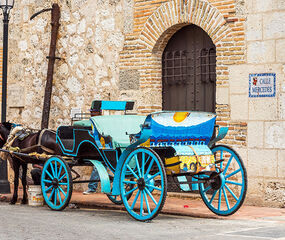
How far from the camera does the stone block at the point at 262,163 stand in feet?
34.1

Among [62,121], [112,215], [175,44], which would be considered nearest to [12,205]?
[112,215]

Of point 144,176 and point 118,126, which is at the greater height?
point 118,126

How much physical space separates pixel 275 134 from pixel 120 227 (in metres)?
3.57

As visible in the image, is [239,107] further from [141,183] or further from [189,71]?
[141,183]

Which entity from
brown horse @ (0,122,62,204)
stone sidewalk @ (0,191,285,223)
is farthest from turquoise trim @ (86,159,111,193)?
brown horse @ (0,122,62,204)

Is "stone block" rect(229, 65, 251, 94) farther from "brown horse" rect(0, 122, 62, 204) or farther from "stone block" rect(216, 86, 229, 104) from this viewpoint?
"brown horse" rect(0, 122, 62, 204)

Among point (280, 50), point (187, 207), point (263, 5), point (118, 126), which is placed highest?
point (263, 5)

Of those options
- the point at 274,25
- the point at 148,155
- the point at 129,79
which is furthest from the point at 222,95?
the point at 148,155

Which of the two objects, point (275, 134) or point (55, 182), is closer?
point (55, 182)

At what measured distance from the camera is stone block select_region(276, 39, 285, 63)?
10.3 m

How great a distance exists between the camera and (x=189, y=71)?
11.8 metres

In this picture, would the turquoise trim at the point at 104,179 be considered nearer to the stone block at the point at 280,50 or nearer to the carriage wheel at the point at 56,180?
the carriage wheel at the point at 56,180

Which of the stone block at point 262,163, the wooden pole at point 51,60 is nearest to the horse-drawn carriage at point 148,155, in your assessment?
the stone block at point 262,163

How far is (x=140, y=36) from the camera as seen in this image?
12.3 metres
